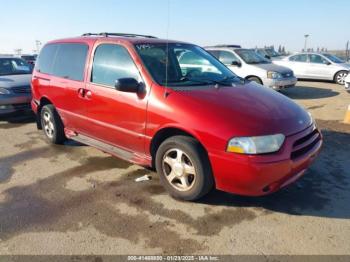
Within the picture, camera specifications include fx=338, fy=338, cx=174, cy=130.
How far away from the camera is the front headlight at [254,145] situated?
3256 mm

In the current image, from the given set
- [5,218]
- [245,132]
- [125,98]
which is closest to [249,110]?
[245,132]

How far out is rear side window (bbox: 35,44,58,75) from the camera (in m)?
5.87

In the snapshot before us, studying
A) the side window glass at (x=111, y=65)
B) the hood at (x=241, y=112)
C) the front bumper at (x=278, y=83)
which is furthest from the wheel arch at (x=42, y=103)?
A: the front bumper at (x=278, y=83)

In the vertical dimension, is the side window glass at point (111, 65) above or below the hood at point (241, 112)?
above

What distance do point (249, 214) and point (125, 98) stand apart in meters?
1.99

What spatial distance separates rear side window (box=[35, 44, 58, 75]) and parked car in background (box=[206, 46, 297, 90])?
6.73m

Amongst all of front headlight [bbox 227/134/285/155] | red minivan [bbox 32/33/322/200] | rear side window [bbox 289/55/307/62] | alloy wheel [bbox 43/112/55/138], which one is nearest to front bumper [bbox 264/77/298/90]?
rear side window [bbox 289/55/307/62]

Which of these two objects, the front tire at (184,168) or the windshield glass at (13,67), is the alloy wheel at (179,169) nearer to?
the front tire at (184,168)

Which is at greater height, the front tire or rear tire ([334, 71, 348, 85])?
rear tire ([334, 71, 348, 85])

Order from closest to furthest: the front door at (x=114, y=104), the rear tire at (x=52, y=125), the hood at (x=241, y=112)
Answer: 1. the hood at (x=241, y=112)
2. the front door at (x=114, y=104)
3. the rear tire at (x=52, y=125)

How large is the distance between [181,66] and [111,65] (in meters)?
0.94

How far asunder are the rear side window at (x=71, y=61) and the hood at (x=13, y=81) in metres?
2.84

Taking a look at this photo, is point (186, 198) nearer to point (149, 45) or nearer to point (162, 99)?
point (162, 99)

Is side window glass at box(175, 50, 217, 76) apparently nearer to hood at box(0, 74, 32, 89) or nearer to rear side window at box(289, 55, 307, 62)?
hood at box(0, 74, 32, 89)
